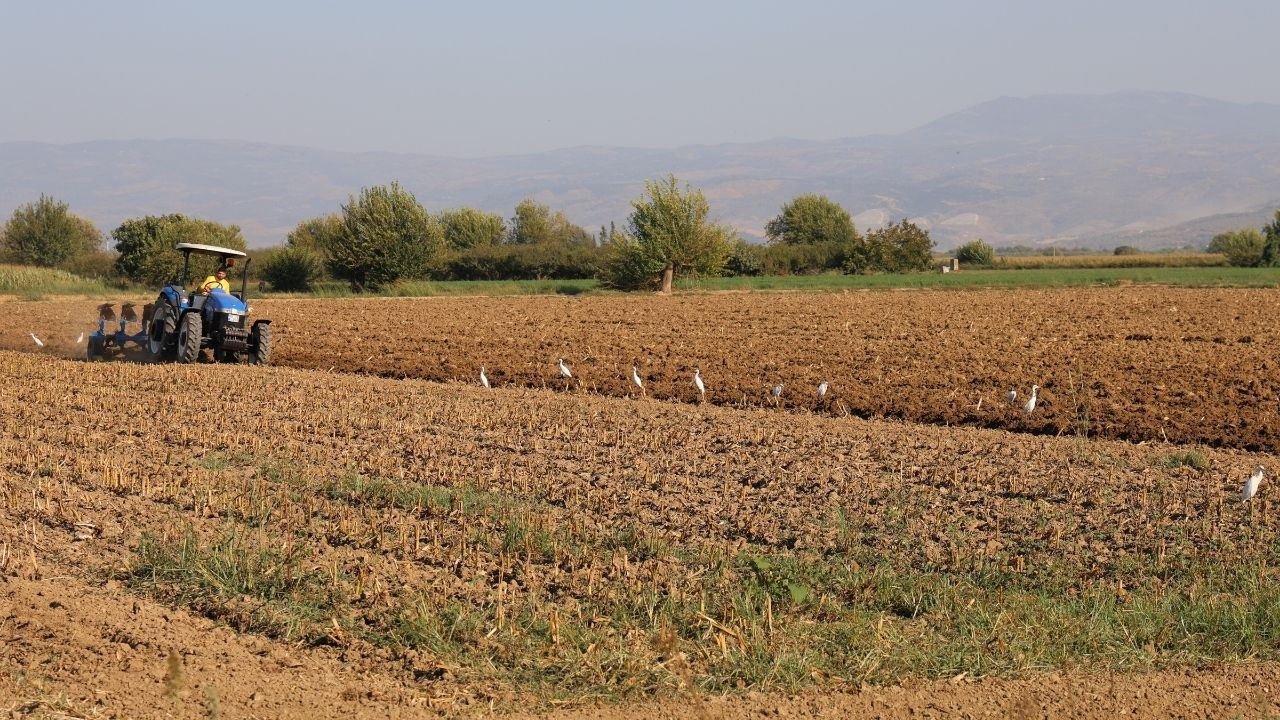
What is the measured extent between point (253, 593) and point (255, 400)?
9.61m

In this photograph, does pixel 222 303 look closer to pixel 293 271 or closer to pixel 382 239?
pixel 382 239

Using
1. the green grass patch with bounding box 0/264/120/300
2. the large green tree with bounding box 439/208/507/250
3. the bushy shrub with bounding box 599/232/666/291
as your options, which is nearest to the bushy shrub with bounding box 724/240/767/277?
the bushy shrub with bounding box 599/232/666/291

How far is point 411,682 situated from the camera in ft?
21.5

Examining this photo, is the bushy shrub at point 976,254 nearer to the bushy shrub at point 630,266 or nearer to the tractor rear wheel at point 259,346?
the bushy shrub at point 630,266

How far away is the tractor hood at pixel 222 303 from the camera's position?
2086cm

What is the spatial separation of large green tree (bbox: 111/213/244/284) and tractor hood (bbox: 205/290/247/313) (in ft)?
119

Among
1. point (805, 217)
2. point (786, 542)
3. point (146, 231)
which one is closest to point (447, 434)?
point (786, 542)

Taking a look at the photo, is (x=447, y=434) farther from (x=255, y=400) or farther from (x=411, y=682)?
(x=411, y=682)

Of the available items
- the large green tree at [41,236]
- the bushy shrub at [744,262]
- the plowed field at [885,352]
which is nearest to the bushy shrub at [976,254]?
the bushy shrub at [744,262]

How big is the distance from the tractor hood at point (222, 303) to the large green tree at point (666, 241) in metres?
37.5

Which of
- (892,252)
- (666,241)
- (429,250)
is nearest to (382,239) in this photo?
(429,250)

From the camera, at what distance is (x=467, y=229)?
98.2 m

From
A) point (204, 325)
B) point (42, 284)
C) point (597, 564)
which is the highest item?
point (42, 284)

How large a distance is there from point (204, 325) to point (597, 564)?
1500 cm
